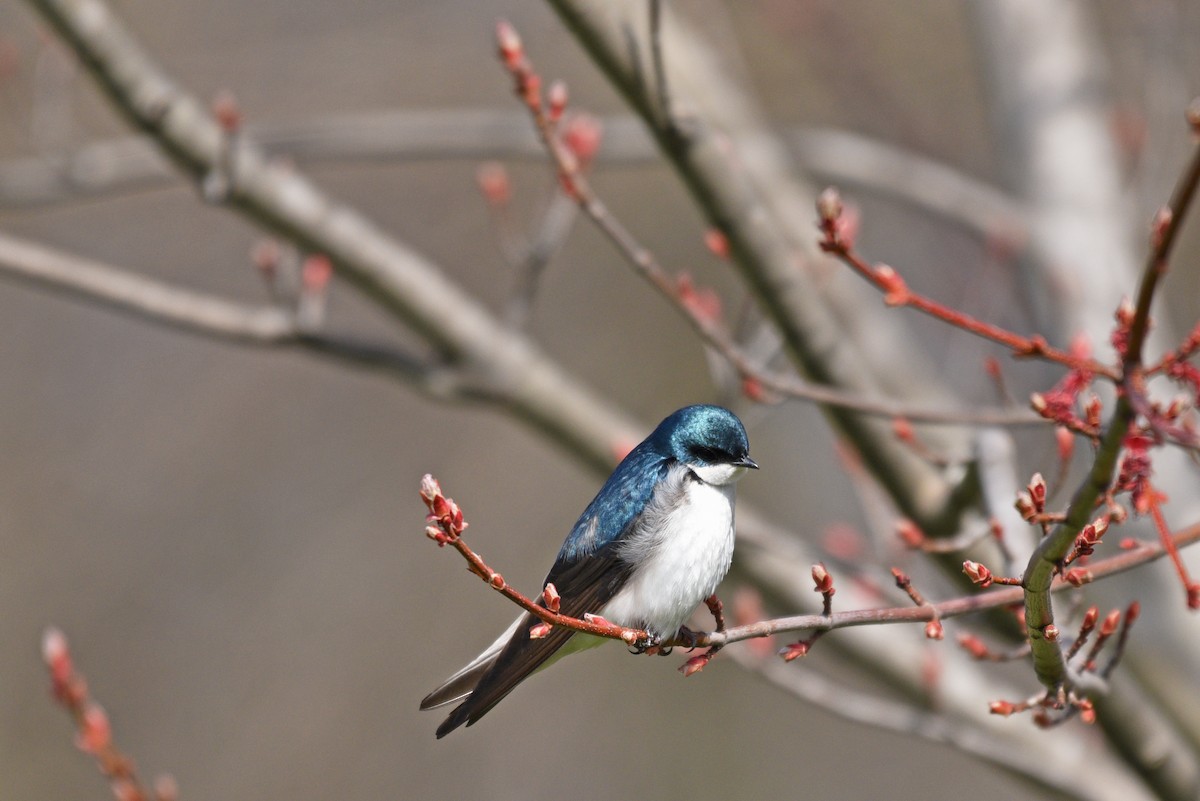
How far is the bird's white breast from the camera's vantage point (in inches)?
112

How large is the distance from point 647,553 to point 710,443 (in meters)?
0.33

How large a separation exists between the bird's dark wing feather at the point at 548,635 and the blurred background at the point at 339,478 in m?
5.06

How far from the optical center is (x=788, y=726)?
10195 mm

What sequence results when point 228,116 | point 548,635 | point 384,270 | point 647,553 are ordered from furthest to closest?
point 384,270 < point 228,116 < point 647,553 < point 548,635

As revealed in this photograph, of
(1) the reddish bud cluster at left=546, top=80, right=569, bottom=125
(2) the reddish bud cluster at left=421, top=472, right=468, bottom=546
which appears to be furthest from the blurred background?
(2) the reddish bud cluster at left=421, top=472, right=468, bottom=546

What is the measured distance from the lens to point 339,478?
9219 millimetres

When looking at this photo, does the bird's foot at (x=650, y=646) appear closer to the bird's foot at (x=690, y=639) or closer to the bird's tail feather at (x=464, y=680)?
the bird's foot at (x=690, y=639)

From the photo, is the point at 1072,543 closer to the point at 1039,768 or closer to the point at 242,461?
the point at 1039,768

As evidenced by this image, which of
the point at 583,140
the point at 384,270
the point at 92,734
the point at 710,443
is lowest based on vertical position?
the point at 92,734

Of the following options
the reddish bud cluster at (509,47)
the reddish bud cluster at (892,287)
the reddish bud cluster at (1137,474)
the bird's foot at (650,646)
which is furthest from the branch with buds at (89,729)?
the reddish bud cluster at (1137,474)

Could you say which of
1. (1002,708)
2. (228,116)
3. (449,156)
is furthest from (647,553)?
(449,156)

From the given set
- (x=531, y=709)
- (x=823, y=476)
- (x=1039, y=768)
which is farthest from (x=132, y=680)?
(x=1039, y=768)

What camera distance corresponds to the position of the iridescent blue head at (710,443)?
2963 millimetres

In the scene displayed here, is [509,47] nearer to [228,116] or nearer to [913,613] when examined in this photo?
[228,116]
